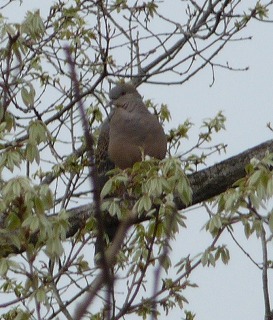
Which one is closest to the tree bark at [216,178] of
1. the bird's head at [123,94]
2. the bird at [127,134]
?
the bird at [127,134]

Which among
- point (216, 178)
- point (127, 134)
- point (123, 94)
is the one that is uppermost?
point (123, 94)

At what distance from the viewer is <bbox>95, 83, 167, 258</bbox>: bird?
504cm

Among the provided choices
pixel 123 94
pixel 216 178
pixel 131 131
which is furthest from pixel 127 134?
pixel 216 178

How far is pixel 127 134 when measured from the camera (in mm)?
5246

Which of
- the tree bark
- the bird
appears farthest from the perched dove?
the tree bark

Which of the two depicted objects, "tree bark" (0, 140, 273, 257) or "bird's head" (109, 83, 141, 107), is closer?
"tree bark" (0, 140, 273, 257)

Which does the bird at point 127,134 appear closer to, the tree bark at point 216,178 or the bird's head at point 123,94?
the bird's head at point 123,94

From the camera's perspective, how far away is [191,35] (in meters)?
5.01

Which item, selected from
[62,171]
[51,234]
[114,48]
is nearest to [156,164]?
[51,234]

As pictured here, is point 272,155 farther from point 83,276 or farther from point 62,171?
point 62,171

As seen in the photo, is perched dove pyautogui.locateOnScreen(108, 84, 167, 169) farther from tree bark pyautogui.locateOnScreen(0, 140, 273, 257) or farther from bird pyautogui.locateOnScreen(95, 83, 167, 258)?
tree bark pyautogui.locateOnScreen(0, 140, 273, 257)

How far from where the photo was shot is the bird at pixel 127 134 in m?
5.04

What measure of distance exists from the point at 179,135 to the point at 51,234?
2093mm

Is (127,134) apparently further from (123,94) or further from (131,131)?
(123,94)
